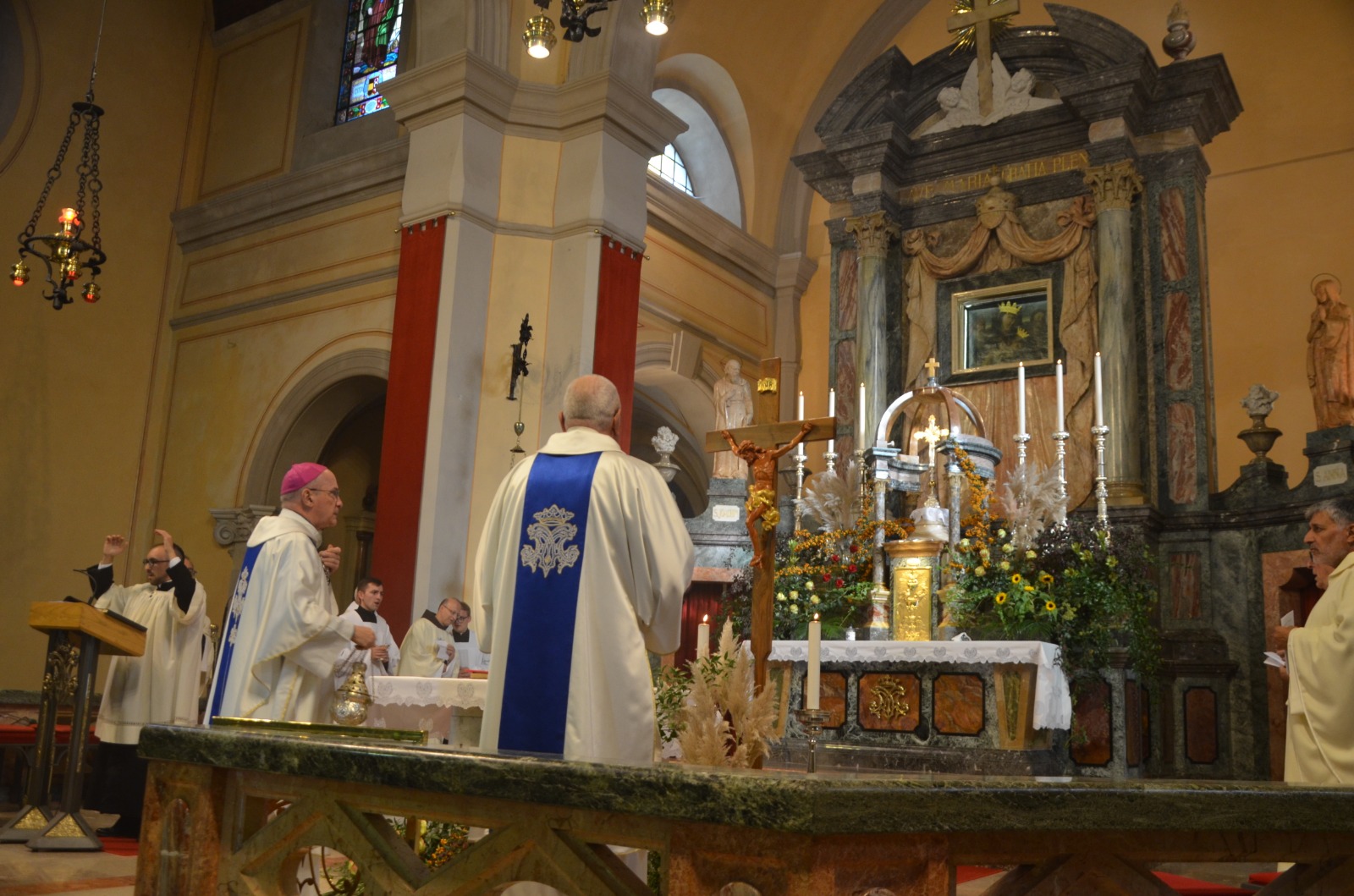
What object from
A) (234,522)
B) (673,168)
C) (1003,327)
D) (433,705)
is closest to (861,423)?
(1003,327)

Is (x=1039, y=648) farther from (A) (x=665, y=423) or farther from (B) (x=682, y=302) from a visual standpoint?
(A) (x=665, y=423)

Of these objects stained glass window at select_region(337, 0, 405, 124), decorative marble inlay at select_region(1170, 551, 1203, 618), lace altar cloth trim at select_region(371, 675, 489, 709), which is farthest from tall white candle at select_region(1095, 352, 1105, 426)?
stained glass window at select_region(337, 0, 405, 124)

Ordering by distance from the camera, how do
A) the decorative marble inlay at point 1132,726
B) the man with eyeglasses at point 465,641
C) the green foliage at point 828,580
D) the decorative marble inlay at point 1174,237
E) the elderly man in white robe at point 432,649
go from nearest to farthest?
the decorative marble inlay at point 1132,726 < the elderly man in white robe at point 432,649 < the green foliage at point 828,580 < the man with eyeglasses at point 465,641 < the decorative marble inlay at point 1174,237

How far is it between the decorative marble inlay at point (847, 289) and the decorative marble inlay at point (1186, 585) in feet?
12.1

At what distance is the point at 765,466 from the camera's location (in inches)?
176

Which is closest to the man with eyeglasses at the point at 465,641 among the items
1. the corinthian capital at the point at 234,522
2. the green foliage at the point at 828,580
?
the green foliage at the point at 828,580

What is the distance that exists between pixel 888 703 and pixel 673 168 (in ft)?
29.6

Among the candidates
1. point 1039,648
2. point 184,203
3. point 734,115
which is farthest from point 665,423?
point 1039,648

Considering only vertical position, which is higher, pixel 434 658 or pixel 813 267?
pixel 813 267

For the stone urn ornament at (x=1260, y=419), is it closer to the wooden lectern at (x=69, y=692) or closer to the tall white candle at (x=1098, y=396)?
the tall white candle at (x=1098, y=396)

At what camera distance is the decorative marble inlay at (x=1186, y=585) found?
30.8 feet

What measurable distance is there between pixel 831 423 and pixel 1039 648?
313cm

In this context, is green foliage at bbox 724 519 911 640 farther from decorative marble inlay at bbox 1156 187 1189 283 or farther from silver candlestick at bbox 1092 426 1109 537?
decorative marble inlay at bbox 1156 187 1189 283

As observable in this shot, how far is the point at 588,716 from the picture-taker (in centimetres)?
331
